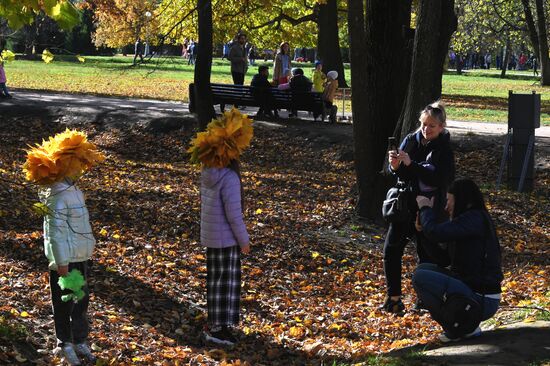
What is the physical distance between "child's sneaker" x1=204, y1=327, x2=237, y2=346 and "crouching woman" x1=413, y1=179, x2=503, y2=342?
1590mm

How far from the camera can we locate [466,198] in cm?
644

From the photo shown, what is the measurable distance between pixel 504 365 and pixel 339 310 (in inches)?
116

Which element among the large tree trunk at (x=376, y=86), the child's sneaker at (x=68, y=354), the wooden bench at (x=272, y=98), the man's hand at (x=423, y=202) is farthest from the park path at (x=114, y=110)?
the child's sneaker at (x=68, y=354)

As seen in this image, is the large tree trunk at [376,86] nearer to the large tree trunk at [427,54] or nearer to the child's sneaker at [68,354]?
the large tree trunk at [427,54]

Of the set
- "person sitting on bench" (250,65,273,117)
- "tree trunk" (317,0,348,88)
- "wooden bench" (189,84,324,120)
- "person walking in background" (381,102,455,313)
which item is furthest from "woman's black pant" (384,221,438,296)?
"tree trunk" (317,0,348,88)

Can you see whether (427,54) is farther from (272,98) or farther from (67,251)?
(272,98)

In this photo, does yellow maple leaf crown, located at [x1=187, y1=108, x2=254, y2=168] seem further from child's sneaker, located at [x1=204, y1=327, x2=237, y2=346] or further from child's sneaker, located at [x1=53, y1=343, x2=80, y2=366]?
child's sneaker, located at [x1=53, y1=343, x2=80, y2=366]

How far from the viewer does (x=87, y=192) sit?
12.6 m

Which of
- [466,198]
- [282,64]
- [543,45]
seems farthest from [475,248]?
[543,45]

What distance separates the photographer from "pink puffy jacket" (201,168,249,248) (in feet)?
22.3

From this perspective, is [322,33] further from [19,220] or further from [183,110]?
[19,220]

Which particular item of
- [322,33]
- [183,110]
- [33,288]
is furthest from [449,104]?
[33,288]

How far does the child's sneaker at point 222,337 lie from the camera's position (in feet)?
23.2

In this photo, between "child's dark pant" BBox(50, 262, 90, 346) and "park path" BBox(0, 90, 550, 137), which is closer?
"child's dark pant" BBox(50, 262, 90, 346)
